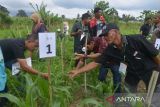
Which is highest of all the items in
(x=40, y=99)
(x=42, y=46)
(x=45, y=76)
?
(x=42, y=46)

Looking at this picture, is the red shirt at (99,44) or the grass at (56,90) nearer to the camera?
the grass at (56,90)

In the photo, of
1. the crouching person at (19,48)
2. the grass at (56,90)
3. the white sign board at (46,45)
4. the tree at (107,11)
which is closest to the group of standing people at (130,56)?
the grass at (56,90)

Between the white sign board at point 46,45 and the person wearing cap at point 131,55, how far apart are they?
0.72 meters

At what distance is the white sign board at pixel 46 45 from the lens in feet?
11.9

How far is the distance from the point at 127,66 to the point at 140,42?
39 cm

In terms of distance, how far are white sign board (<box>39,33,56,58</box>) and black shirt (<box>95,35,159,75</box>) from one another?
0.86m

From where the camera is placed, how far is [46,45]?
11.9ft

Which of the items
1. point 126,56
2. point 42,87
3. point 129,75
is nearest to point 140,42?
point 126,56

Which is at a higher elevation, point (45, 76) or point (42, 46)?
point (42, 46)

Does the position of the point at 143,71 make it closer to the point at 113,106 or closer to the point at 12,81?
the point at 113,106

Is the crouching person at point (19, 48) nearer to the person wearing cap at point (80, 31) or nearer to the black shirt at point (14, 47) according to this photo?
the black shirt at point (14, 47)

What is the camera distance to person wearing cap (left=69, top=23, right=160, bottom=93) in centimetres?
415

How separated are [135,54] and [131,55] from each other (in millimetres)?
50

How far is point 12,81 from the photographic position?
17.1ft
